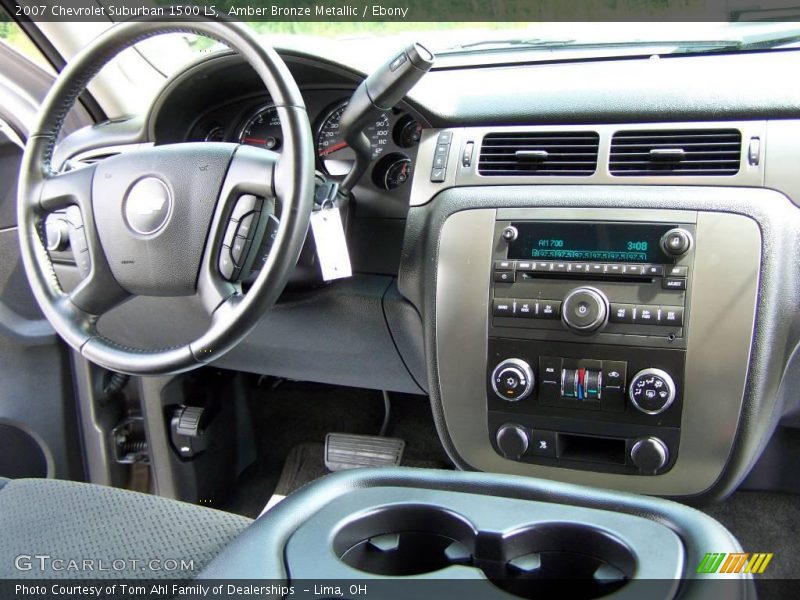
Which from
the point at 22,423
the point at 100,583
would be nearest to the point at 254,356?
the point at 22,423

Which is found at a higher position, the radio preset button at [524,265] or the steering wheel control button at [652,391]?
the radio preset button at [524,265]

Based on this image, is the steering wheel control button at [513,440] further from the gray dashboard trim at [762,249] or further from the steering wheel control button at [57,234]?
the steering wheel control button at [57,234]

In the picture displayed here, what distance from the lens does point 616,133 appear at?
140 cm

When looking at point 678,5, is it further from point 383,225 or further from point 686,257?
point 383,225

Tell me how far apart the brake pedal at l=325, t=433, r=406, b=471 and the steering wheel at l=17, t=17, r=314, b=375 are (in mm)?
910

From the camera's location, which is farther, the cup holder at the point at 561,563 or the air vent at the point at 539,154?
the air vent at the point at 539,154

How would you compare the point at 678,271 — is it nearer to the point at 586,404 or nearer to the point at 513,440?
the point at 586,404

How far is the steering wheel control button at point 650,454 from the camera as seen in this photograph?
136 cm

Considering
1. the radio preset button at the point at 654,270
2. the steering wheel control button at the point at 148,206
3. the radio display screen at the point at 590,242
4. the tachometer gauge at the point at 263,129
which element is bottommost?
the radio preset button at the point at 654,270

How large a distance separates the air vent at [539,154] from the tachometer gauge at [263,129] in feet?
1.72

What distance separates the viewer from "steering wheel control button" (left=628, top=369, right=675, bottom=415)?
1.33 metres

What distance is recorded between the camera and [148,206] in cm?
134

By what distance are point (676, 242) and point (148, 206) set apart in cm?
87

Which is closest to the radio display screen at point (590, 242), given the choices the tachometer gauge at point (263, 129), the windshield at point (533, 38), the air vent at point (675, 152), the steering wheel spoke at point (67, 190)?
the air vent at point (675, 152)
